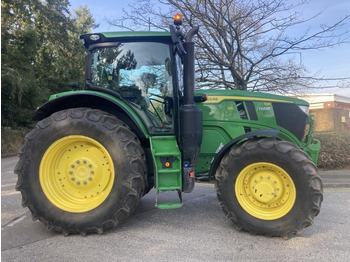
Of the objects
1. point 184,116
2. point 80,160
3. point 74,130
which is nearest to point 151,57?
point 184,116

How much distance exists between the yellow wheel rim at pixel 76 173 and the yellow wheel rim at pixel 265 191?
5.05ft

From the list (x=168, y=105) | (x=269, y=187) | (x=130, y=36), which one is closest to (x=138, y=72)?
(x=130, y=36)

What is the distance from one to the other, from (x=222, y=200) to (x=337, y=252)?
1.22 metres

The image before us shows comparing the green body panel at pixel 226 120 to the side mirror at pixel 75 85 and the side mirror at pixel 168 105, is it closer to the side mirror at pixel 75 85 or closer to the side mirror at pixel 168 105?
the side mirror at pixel 168 105

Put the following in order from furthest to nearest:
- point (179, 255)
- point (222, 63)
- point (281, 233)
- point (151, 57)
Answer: point (222, 63) → point (151, 57) → point (281, 233) → point (179, 255)

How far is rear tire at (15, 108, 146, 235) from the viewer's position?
10.5ft

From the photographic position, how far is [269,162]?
125 inches

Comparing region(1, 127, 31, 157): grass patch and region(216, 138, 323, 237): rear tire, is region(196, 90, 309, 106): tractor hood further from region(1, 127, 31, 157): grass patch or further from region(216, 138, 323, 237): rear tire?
region(1, 127, 31, 157): grass patch

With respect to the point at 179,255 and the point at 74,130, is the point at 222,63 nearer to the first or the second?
the point at 74,130

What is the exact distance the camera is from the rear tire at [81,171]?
3188 mm

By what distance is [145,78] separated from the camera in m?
3.62

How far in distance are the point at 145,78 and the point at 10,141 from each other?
40.9ft

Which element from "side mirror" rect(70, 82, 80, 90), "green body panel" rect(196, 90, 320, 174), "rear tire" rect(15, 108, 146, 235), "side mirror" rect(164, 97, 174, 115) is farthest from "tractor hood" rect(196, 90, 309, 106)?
"side mirror" rect(70, 82, 80, 90)

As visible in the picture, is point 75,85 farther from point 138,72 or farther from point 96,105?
point 138,72
